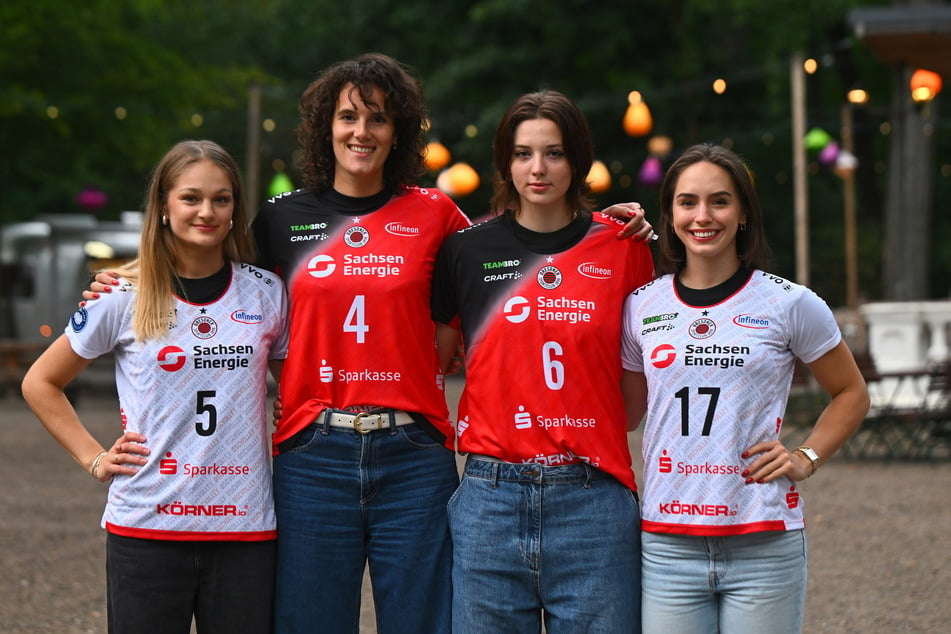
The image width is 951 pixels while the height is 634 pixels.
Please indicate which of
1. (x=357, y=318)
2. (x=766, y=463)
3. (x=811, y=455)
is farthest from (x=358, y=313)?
(x=811, y=455)

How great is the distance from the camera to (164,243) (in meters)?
3.93

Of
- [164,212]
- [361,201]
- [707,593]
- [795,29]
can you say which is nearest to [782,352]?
[707,593]

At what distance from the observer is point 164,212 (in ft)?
12.9

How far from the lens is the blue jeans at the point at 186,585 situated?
12.3 ft

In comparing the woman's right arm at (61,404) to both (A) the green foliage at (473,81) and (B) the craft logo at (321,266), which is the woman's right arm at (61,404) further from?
(A) the green foliage at (473,81)

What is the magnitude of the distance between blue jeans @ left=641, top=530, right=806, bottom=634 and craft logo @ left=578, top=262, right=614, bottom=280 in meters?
0.77

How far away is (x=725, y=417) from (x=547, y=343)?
1.75 ft

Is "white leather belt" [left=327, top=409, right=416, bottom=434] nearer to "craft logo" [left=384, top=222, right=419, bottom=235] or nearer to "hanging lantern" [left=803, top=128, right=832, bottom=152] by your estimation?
"craft logo" [left=384, top=222, right=419, bottom=235]

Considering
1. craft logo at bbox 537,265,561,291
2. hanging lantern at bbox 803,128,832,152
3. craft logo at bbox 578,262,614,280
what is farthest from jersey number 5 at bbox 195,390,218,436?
hanging lantern at bbox 803,128,832,152

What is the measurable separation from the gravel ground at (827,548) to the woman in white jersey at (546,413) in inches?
122

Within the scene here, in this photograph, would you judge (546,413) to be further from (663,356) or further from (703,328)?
(703,328)

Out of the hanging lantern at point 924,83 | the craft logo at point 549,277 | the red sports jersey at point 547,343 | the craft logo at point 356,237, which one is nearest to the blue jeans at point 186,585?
the red sports jersey at point 547,343

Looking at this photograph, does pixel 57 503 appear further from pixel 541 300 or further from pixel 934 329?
pixel 934 329

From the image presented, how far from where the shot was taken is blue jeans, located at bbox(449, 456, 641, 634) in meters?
3.67
